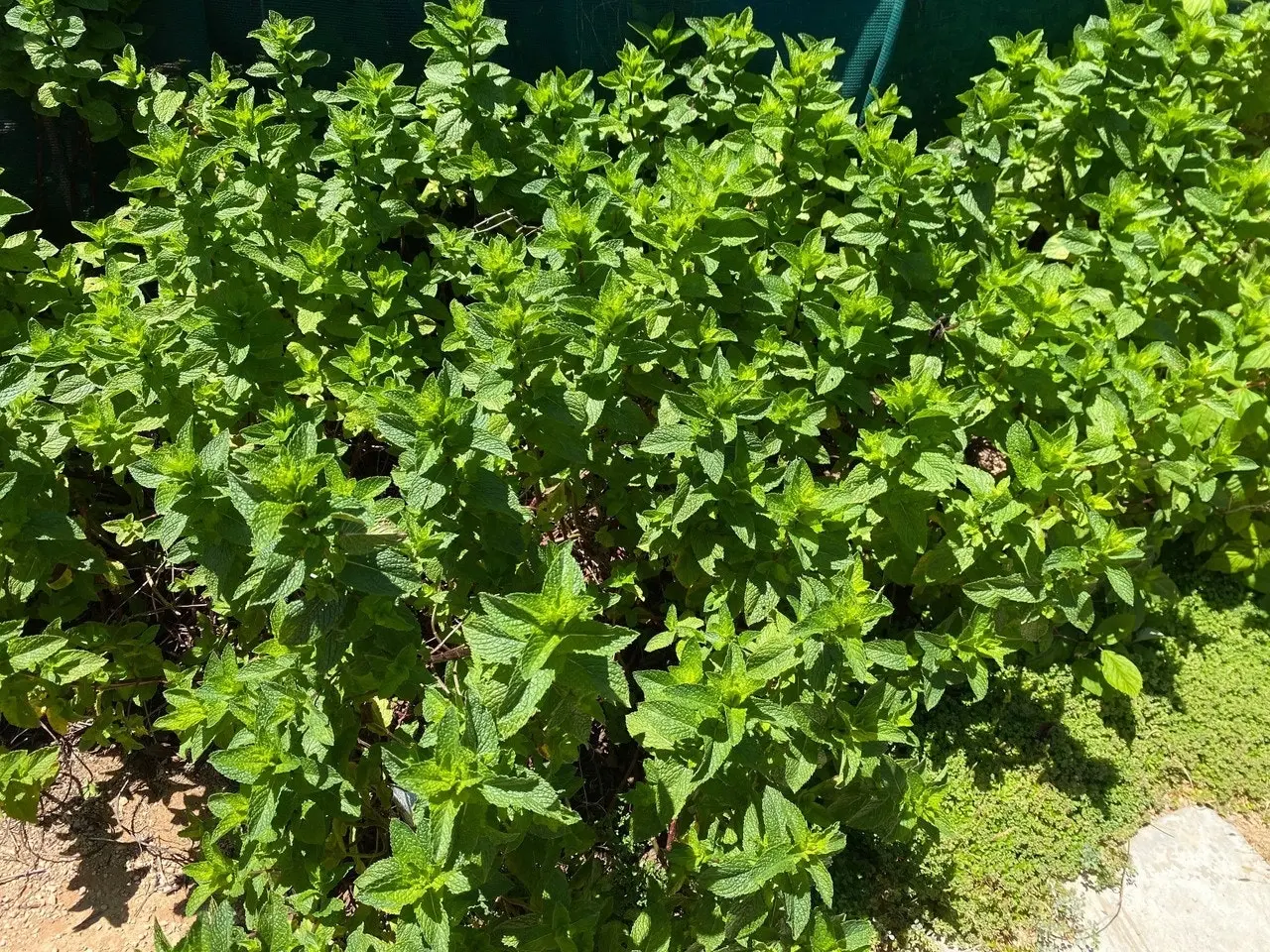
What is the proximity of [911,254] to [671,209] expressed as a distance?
1.04m

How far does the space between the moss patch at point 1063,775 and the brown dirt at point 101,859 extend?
2.55m

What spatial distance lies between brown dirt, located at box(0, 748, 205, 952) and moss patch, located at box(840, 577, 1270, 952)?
8.35ft

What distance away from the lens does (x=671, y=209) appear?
2883 mm

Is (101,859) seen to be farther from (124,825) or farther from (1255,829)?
(1255,829)

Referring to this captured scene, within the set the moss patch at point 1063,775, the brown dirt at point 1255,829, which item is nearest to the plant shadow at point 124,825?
the moss patch at point 1063,775

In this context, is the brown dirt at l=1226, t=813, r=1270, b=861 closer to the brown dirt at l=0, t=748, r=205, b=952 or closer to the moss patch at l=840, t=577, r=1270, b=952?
the moss patch at l=840, t=577, r=1270, b=952

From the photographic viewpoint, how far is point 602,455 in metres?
3.11

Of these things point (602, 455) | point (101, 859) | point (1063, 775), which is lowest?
point (101, 859)

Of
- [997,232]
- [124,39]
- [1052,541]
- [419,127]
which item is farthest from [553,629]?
[124,39]

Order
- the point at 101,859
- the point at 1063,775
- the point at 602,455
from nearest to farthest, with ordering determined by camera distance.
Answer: the point at 602,455 → the point at 101,859 → the point at 1063,775

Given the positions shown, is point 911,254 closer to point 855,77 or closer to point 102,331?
point 855,77

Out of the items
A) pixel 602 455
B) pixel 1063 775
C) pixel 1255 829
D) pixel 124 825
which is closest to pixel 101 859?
pixel 124 825

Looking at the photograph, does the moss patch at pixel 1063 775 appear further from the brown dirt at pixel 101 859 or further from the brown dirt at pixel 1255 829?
the brown dirt at pixel 101 859

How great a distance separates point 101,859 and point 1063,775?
3.78 metres
